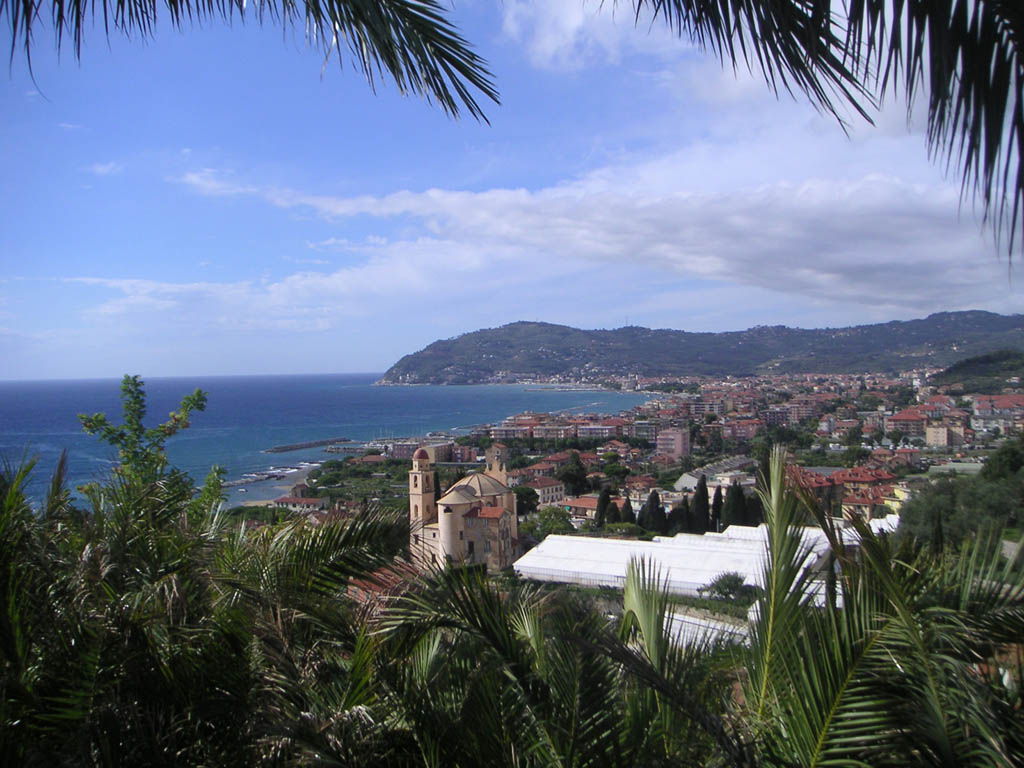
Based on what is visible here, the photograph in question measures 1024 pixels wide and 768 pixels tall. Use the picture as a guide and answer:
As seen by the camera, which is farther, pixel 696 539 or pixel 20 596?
pixel 696 539

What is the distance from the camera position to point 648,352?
433 feet

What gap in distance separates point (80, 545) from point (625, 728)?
1.57 meters

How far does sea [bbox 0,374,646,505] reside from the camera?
21.5 m

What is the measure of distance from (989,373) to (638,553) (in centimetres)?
3970

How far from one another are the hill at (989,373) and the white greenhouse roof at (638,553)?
2917 cm

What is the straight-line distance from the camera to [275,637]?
1858 mm

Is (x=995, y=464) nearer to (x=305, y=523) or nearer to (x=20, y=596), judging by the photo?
(x=305, y=523)

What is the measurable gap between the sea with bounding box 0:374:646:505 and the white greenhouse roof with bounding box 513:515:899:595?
21.7 ft

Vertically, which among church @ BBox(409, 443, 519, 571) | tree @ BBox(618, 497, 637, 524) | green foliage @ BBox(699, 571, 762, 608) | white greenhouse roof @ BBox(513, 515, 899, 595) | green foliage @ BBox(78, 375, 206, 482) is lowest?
tree @ BBox(618, 497, 637, 524)

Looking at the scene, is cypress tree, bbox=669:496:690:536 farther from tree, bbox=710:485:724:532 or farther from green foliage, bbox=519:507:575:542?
green foliage, bbox=519:507:575:542

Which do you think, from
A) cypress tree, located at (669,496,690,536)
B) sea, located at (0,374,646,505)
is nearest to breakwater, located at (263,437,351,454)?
sea, located at (0,374,646,505)

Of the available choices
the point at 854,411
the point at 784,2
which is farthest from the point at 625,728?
the point at 854,411

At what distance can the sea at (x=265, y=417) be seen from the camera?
70.6 ft

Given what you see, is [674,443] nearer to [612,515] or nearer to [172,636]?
[612,515]
